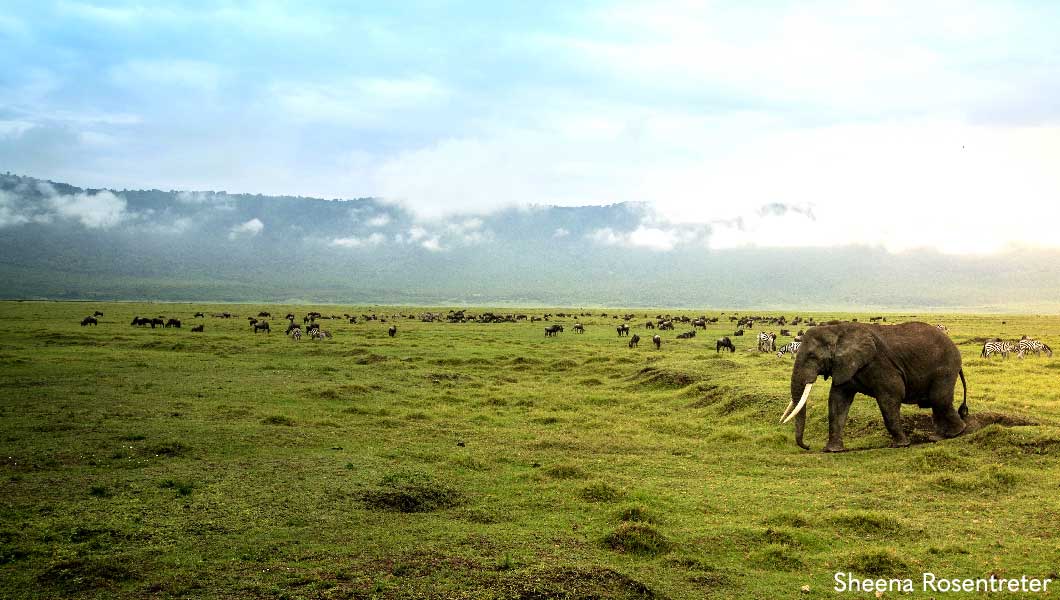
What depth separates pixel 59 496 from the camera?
13477mm

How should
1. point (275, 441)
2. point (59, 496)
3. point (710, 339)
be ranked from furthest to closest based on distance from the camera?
1. point (710, 339)
2. point (275, 441)
3. point (59, 496)

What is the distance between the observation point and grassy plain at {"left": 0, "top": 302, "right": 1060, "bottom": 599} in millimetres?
10250

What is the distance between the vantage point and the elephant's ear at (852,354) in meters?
17.8

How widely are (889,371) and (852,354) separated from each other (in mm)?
904

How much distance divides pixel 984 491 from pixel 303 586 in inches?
493

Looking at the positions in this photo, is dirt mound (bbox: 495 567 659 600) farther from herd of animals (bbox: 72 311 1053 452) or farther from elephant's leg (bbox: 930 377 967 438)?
elephant's leg (bbox: 930 377 967 438)

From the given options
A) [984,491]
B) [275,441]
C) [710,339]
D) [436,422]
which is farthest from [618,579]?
[710,339]

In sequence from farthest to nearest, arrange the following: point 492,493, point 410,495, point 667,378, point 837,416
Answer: point 667,378
point 837,416
point 492,493
point 410,495

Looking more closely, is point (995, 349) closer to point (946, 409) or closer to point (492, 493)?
point (946, 409)

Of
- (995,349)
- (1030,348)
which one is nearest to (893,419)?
(995,349)

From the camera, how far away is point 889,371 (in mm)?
17500

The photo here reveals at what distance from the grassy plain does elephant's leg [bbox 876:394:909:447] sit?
0.47m

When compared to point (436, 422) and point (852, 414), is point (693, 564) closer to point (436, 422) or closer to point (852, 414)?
point (852, 414)

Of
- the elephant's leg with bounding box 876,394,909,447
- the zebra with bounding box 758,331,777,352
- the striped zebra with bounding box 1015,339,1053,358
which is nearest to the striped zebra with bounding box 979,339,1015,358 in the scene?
the striped zebra with bounding box 1015,339,1053,358
